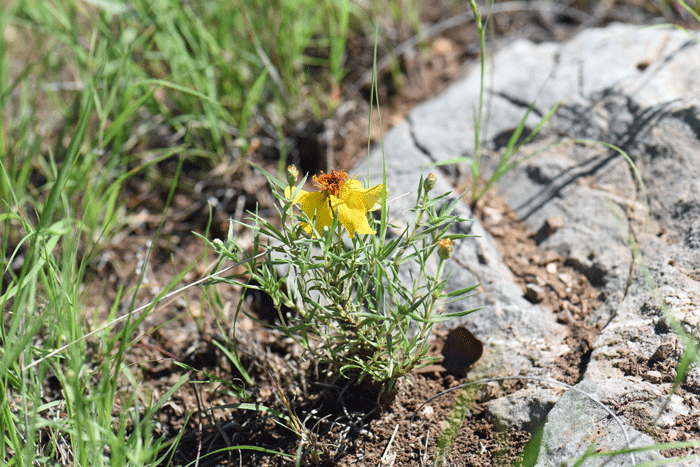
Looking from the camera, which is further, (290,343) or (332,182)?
(290,343)

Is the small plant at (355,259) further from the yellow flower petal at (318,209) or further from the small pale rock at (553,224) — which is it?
the small pale rock at (553,224)

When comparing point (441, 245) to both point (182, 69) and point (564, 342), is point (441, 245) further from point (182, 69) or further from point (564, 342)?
point (182, 69)

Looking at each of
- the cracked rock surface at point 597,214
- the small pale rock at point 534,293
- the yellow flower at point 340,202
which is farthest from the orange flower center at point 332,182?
the small pale rock at point 534,293

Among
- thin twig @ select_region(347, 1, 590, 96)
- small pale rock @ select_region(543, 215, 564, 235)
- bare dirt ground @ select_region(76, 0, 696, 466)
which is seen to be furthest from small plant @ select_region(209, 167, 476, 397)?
thin twig @ select_region(347, 1, 590, 96)

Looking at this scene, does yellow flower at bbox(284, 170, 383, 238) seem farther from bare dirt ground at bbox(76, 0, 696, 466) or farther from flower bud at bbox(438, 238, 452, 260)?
bare dirt ground at bbox(76, 0, 696, 466)

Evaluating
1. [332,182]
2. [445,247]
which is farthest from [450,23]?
[445,247]

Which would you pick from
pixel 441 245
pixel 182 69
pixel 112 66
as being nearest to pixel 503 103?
pixel 441 245

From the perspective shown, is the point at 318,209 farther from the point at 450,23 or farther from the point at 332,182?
the point at 450,23

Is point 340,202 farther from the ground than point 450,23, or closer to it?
closer to it
